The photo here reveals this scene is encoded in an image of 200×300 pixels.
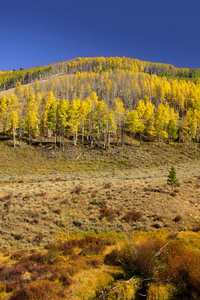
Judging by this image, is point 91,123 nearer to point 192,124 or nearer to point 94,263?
point 192,124

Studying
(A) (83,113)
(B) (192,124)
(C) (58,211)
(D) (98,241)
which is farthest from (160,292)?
(B) (192,124)

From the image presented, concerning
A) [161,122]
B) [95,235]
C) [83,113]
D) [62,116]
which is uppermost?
[83,113]

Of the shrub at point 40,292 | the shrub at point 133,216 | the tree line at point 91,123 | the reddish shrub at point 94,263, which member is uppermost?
the tree line at point 91,123

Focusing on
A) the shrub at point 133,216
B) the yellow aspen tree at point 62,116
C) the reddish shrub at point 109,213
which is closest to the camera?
the shrub at point 133,216

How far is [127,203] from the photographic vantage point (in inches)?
723

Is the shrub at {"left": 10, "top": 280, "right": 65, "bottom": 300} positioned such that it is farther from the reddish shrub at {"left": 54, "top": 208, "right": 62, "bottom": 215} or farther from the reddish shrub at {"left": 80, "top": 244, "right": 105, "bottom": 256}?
the reddish shrub at {"left": 54, "top": 208, "right": 62, "bottom": 215}

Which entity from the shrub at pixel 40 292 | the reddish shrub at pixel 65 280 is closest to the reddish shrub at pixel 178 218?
the reddish shrub at pixel 65 280

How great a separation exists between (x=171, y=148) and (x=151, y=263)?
51210mm

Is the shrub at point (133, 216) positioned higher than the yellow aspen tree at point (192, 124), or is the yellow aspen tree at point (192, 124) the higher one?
the yellow aspen tree at point (192, 124)

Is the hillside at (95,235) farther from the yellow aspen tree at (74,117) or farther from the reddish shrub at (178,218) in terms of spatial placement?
the yellow aspen tree at (74,117)

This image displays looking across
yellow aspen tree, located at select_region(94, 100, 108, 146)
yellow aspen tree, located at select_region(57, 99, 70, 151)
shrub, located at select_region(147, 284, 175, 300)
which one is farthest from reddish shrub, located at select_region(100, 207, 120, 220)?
yellow aspen tree, located at select_region(57, 99, 70, 151)

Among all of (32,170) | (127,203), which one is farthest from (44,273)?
(32,170)

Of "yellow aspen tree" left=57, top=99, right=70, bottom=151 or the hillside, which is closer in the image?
the hillside

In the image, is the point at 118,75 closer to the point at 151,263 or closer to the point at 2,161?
the point at 2,161
